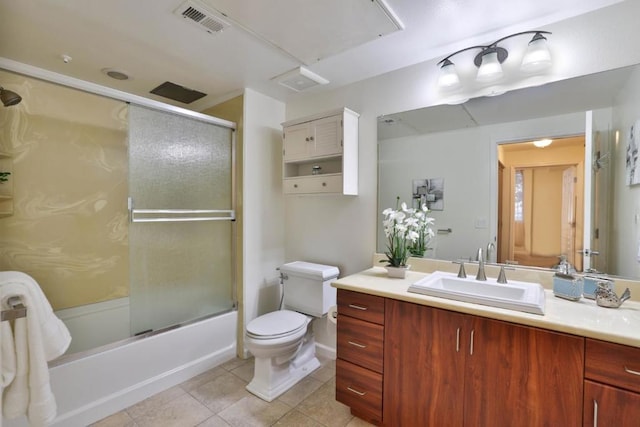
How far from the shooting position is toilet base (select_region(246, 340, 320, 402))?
2072mm

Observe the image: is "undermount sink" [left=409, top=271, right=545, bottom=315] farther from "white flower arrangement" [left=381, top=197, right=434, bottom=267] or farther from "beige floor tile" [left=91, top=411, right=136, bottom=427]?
"beige floor tile" [left=91, top=411, right=136, bottom=427]

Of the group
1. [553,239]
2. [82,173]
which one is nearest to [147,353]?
[82,173]

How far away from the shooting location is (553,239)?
5.69ft

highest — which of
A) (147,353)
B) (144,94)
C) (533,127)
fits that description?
(144,94)

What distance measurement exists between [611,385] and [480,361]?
44 centimetres

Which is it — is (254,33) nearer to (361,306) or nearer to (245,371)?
(361,306)

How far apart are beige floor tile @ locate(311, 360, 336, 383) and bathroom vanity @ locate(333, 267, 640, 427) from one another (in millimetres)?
465

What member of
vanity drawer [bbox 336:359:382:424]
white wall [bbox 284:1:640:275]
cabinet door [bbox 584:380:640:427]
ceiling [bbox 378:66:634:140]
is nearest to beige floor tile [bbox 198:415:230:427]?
vanity drawer [bbox 336:359:382:424]

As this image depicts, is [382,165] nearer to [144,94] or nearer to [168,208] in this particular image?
[168,208]

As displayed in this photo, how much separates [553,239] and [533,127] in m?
0.64

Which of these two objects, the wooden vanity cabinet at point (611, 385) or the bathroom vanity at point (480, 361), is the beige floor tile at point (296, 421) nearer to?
the bathroom vanity at point (480, 361)

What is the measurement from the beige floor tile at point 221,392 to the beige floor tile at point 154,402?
11cm

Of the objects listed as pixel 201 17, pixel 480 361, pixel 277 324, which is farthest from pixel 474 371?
pixel 201 17

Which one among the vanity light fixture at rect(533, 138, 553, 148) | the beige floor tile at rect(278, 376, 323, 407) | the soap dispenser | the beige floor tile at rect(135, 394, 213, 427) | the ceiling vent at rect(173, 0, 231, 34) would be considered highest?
the ceiling vent at rect(173, 0, 231, 34)
